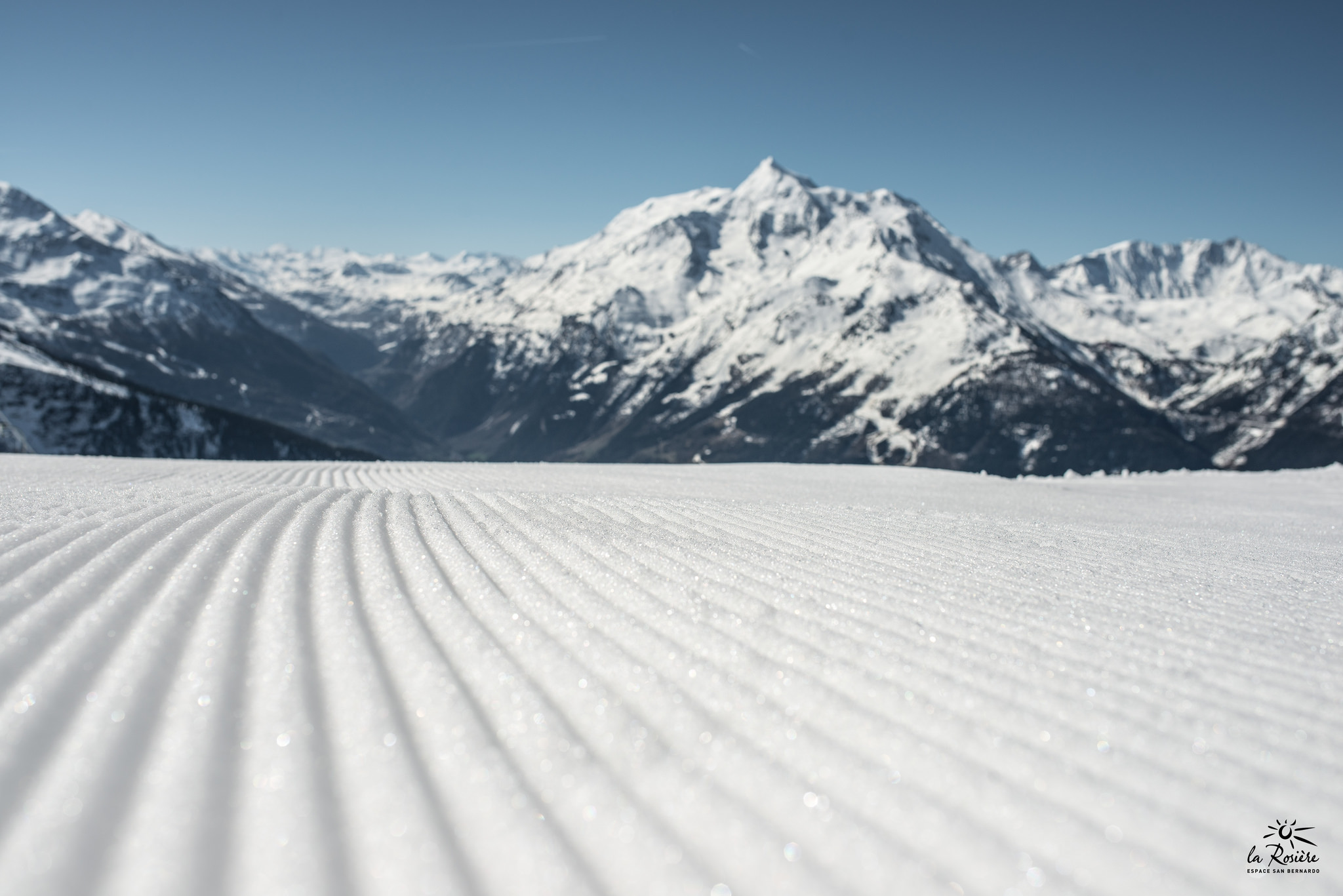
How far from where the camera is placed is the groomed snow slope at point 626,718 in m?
2.33

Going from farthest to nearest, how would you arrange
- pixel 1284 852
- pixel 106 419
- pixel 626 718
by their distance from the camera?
pixel 106 419
pixel 626 718
pixel 1284 852

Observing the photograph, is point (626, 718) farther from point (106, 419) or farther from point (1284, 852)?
point (106, 419)

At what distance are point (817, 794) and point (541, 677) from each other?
1.57 m

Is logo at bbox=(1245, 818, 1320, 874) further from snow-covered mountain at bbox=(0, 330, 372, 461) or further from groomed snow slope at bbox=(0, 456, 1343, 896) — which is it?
snow-covered mountain at bbox=(0, 330, 372, 461)

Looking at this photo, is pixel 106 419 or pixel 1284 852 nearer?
pixel 1284 852

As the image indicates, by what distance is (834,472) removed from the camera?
71.2 ft

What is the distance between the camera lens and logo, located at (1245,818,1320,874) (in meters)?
2.51

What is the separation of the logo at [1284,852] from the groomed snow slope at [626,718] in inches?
2.5

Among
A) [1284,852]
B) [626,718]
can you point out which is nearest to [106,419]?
[626,718]

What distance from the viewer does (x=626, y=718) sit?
10.5ft

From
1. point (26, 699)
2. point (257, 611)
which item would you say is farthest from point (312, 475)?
point (26, 699)

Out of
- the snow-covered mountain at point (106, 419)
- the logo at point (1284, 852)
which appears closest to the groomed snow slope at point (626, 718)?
the logo at point (1284, 852)

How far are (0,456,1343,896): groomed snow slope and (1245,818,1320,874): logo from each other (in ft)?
0.21

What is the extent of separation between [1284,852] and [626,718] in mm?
2707
